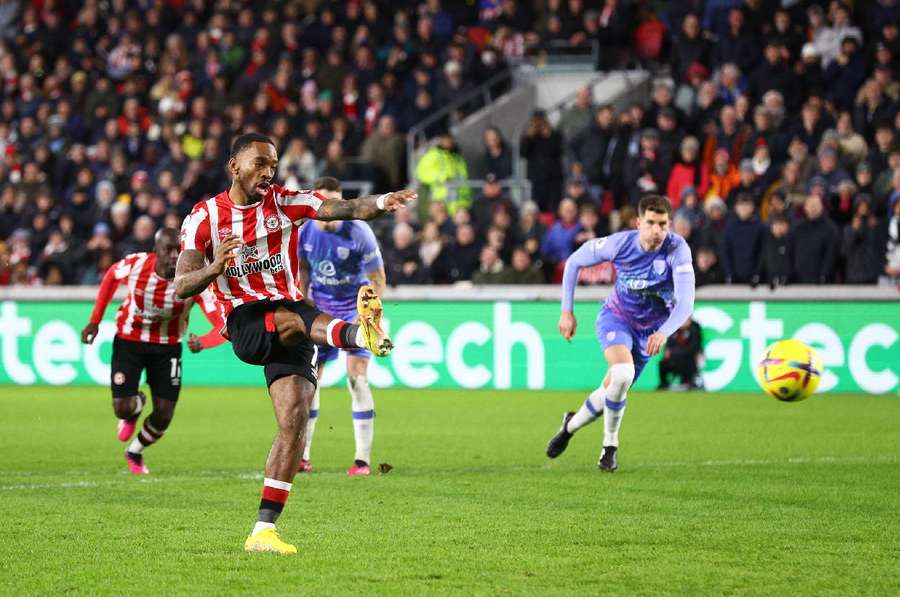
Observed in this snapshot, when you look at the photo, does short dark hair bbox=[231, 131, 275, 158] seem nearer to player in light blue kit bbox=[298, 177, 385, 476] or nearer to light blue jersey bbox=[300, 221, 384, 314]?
player in light blue kit bbox=[298, 177, 385, 476]

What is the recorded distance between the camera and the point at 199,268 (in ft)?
25.2

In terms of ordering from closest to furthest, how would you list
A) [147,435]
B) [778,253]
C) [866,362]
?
1. [147,435]
2. [866,362]
3. [778,253]

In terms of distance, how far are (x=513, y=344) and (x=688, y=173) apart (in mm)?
3246

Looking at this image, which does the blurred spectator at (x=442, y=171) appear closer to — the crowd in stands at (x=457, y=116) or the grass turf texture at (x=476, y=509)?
the crowd in stands at (x=457, y=116)

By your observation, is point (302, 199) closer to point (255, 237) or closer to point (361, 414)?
point (255, 237)

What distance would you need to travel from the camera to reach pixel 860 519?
8656 mm

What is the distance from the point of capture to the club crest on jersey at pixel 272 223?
7891 mm

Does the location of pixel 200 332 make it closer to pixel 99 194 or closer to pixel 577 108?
pixel 99 194

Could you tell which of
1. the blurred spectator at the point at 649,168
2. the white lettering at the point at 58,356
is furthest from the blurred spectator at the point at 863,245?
the white lettering at the point at 58,356

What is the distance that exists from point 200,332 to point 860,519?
45.8 ft

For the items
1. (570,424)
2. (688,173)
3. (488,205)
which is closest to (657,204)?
(570,424)

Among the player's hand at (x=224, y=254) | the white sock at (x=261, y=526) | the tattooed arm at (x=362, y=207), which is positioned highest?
the tattooed arm at (x=362, y=207)

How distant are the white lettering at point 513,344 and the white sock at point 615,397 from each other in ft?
26.4

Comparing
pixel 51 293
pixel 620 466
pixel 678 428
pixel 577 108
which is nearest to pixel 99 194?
pixel 51 293
